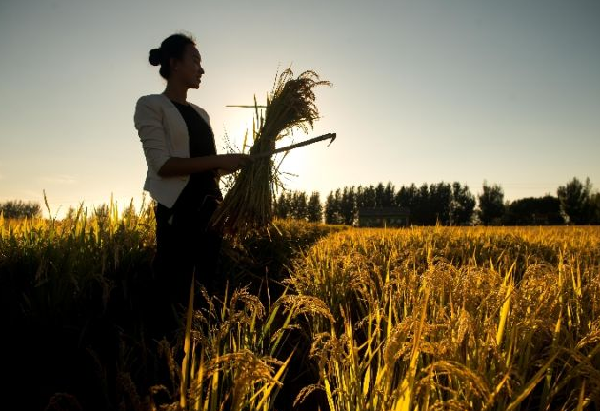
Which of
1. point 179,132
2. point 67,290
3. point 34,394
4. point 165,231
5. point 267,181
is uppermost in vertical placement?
point 179,132

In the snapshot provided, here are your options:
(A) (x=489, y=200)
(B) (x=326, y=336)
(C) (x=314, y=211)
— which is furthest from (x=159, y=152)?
(A) (x=489, y=200)

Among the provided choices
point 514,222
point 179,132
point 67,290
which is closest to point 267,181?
point 179,132

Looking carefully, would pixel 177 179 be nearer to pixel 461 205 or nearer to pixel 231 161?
pixel 231 161

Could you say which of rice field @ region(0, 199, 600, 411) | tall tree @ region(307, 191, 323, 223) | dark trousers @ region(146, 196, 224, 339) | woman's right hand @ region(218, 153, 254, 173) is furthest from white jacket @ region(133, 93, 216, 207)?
tall tree @ region(307, 191, 323, 223)

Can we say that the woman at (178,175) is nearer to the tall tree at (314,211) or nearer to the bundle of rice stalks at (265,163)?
the bundle of rice stalks at (265,163)

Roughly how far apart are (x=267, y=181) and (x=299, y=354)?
1047 mm

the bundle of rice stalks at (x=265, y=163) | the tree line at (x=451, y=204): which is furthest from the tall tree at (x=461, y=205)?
the bundle of rice stalks at (x=265, y=163)

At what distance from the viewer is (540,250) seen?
4336 mm

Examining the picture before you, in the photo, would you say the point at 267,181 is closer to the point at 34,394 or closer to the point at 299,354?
the point at 299,354

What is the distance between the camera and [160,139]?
210cm

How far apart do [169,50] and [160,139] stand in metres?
0.61

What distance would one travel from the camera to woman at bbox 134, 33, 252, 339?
83.0 inches

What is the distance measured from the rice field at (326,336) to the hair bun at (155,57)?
1.20m

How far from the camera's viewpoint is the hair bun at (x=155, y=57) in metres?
2.36
